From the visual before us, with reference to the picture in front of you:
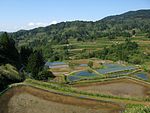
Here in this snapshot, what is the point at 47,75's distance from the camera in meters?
55.2

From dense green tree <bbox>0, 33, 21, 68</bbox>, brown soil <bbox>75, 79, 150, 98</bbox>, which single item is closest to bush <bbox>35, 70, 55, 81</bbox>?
dense green tree <bbox>0, 33, 21, 68</bbox>

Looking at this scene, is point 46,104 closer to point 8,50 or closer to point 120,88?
point 120,88

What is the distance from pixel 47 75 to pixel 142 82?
1853 cm

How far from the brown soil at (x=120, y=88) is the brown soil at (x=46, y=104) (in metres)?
8.33

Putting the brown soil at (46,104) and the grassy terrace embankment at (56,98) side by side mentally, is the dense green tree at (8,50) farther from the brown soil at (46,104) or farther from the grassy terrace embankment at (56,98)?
the brown soil at (46,104)

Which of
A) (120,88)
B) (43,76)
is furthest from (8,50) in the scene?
(120,88)

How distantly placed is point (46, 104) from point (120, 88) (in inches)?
639

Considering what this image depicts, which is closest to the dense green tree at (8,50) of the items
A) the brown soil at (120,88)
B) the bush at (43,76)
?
the bush at (43,76)

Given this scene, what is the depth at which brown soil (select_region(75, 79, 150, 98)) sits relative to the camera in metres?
37.8

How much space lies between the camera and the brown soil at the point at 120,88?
124ft

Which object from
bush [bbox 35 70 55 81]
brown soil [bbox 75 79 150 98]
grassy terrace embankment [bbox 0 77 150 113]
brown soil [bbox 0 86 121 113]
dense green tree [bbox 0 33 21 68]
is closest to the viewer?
brown soil [bbox 0 86 121 113]

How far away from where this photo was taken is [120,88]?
41.0m

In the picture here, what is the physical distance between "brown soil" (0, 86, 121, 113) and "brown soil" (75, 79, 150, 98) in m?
8.33

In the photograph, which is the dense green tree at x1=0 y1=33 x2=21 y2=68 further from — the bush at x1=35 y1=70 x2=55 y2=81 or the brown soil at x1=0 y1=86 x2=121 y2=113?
the brown soil at x1=0 y1=86 x2=121 y2=113
